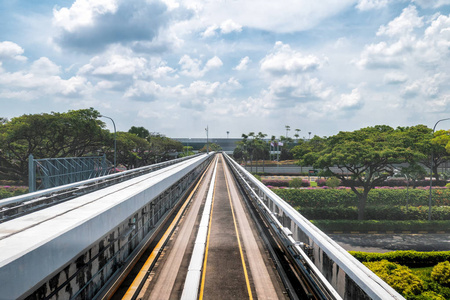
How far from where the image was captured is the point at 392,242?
31891 mm

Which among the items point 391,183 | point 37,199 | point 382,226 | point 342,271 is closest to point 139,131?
point 391,183

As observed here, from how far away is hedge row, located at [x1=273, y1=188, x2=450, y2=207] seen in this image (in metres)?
43.2

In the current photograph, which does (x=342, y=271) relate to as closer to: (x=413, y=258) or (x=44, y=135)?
(x=413, y=258)

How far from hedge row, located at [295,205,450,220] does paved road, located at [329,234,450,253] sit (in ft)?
14.2

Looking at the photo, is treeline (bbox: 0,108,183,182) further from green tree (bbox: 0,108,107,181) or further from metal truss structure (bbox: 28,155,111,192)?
metal truss structure (bbox: 28,155,111,192)

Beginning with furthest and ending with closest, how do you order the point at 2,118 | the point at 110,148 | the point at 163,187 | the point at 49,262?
1. the point at 110,148
2. the point at 2,118
3. the point at 163,187
4. the point at 49,262

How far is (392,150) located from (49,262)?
132 ft

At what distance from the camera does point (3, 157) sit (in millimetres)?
45250

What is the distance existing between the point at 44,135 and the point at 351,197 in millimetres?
46578

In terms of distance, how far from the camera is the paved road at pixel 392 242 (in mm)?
29969

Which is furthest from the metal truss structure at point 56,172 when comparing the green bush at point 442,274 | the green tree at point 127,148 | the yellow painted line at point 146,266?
the green bush at point 442,274

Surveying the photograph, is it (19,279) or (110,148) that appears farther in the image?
(110,148)

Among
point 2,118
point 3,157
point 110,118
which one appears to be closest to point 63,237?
point 110,118

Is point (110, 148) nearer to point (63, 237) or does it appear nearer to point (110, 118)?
point (110, 118)
